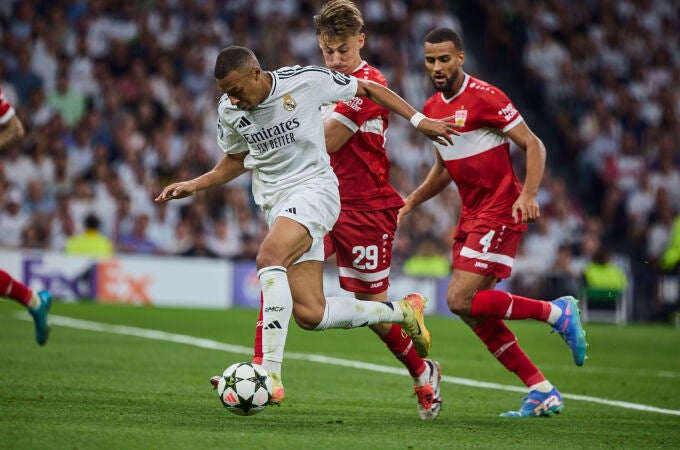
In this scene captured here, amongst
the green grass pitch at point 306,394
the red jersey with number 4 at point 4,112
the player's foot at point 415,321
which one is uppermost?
the red jersey with number 4 at point 4,112

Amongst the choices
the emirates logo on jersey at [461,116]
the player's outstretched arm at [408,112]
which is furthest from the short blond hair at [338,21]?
the emirates logo on jersey at [461,116]

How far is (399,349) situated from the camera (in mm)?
7230

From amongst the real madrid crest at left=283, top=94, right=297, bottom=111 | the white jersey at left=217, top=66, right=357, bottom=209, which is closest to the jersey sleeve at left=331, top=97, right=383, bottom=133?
the white jersey at left=217, top=66, right=357, bottom=209

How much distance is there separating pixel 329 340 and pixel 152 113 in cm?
745

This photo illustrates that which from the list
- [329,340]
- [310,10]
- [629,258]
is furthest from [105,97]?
[629,258]

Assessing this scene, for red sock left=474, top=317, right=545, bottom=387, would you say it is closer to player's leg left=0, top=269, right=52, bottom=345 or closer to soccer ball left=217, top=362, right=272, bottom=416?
soccer ball left=217, top=362, right=272, bottom=416

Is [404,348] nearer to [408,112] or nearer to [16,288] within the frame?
[408,112]

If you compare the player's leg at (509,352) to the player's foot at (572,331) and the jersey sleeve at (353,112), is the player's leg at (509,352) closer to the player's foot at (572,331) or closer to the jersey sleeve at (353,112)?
the player's foot at (572,331)

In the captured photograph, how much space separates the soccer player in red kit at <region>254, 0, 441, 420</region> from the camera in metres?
7.22


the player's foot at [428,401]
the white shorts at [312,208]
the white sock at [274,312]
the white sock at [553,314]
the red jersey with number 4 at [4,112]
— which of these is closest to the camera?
the white sock at [274,312]

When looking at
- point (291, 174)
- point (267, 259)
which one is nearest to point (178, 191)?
point (291, 174)

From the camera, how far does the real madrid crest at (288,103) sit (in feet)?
21.1

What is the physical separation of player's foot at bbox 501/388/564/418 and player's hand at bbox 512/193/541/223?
113cm

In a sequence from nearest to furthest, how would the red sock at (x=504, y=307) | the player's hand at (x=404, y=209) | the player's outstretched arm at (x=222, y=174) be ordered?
the player's outstretched arm at (x=222, y=174) → the red sock at (x=504, y=307) → the player's hand at (x=404, y=209)
